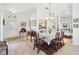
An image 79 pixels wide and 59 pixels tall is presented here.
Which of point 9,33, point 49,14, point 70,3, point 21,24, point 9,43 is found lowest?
point 9,43

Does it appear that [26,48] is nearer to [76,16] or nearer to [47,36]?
[47,36]

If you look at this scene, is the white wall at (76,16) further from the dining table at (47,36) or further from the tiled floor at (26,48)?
the dining table at (47,36)

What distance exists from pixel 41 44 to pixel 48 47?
0.44 ft

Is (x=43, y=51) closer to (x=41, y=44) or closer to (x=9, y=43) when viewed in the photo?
(x=41, y=44)

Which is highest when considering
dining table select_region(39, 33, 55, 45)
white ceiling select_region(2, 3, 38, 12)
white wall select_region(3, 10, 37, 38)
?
white ceiling select_region(2, 3, 38, 12)

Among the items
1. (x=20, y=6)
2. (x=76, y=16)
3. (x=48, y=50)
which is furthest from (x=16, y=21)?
(x=76, y=16)

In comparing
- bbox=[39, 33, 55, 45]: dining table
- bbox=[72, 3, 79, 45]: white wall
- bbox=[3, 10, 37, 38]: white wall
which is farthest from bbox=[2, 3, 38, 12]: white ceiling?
bbox=[72, 3, 79, 45]: white wall

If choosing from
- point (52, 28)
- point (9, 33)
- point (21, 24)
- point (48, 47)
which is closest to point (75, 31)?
point (52, 28)

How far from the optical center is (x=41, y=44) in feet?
7.64

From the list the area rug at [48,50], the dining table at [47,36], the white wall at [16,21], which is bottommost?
the area rug at [48,50]

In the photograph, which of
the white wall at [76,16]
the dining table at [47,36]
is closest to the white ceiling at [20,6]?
the dining table at [47,36]

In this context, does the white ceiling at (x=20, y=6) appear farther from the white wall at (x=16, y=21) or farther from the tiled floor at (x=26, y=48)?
the tiled floor at (x=26, y=48)

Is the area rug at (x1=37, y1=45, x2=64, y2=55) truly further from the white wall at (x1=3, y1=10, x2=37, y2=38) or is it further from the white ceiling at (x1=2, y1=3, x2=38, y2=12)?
the white ceiling at (x1=2, y1=3, x2=38, y2=12)

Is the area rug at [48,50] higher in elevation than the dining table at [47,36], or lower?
lower
